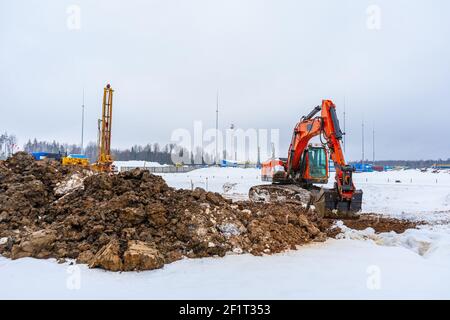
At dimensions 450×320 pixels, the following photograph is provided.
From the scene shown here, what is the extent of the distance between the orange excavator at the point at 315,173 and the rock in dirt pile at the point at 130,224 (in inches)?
144

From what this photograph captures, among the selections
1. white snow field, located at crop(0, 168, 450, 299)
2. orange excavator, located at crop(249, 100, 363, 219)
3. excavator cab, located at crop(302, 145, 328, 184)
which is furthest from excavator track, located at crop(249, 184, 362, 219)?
white snow field, located at crop(0, 168, 450, 299)

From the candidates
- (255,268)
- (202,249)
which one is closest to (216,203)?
(202,249)

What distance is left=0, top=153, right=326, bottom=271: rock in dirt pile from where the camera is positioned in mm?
5023

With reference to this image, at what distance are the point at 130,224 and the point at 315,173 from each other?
30.6ft

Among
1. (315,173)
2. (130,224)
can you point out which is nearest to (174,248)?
(130,224)

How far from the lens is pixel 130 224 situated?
18.4 feet

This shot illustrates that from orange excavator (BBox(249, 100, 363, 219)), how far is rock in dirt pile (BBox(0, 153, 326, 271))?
367 cm

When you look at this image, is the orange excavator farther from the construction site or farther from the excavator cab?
the construction site

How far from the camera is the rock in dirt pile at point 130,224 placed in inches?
198

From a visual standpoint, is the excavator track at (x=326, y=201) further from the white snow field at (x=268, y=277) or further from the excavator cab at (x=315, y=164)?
the white snow field at (x=268, y=277)

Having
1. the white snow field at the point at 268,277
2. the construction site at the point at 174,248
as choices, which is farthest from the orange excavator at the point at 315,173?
the white snow field at the point at 268,277

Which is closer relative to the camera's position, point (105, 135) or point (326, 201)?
point (326, 201)

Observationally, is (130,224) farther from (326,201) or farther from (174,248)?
(326,201)

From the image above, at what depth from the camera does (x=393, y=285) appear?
4141mm
